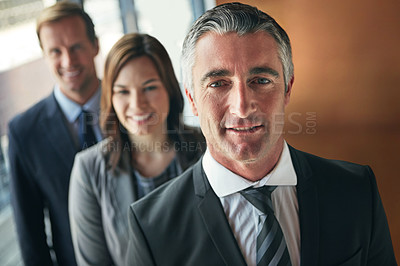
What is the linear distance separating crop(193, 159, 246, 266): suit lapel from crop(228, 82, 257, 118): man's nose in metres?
0.27

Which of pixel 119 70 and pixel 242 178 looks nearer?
pixel 242 178

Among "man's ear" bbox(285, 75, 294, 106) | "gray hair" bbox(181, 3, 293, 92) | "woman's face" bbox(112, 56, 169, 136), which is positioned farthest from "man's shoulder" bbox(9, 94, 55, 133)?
"man's ear" bbox(285, 75, 294, 106)

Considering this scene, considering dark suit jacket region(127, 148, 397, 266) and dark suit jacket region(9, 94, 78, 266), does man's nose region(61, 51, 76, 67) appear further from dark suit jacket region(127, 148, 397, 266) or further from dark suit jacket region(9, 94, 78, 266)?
dark suit jacket region(127, 148, 397, 266)

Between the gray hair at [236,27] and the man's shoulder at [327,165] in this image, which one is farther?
the man's shoulder at [327,165]

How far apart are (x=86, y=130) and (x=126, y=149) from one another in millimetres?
170

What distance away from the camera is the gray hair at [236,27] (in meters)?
0.94

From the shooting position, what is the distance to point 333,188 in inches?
41.9

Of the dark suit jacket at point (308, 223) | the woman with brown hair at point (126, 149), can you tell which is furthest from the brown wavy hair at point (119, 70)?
the dark suit jacket at point (308, 223)

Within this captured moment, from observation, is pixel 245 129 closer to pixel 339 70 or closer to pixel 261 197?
pixel 261 197

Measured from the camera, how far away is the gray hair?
3.07ft

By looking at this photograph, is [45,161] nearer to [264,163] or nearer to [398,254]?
[264,163]

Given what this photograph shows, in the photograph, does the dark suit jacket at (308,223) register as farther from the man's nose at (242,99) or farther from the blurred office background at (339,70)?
the man's nose at (242,99)

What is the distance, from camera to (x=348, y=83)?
1101 mm

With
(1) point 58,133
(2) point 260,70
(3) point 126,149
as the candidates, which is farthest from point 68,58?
(2) point 260,70
